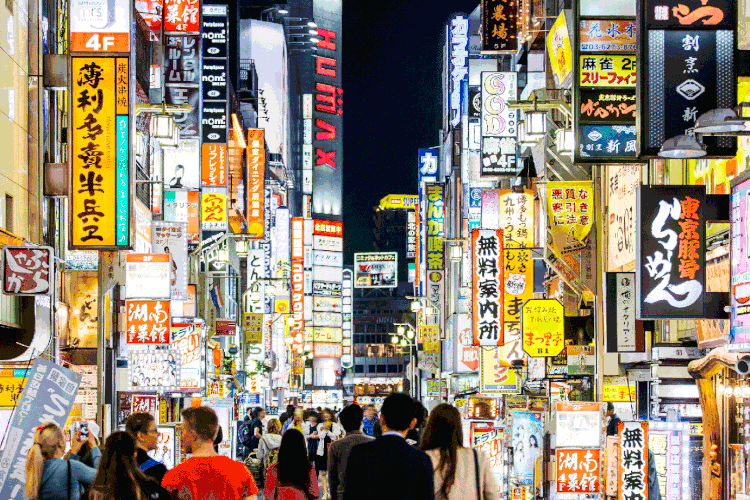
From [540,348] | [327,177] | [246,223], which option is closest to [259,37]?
[327,177]

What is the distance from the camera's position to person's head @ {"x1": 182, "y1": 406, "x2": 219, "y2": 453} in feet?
22.1

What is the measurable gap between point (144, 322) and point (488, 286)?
25.8ft

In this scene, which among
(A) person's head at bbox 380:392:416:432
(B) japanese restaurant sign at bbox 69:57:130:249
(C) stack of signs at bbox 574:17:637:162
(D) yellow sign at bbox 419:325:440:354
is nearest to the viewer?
(A) person's head at bbox 380:392:416:432

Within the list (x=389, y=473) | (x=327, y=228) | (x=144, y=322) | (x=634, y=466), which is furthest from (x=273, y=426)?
(x=327, y=228)

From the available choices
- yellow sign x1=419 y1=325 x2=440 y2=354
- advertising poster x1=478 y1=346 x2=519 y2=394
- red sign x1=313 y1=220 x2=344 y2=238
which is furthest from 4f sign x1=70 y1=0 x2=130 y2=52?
red sign x1=313 y1=220 x2=344 y2=238

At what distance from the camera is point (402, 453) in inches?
227

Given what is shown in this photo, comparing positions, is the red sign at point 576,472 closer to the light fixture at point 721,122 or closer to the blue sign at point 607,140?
the blue sign at point 607,140

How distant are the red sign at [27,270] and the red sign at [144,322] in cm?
709

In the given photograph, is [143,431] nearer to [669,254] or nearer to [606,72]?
[669,254]

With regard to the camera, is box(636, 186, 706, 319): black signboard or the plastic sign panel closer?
box(636, 186, 706, 319): black signboard

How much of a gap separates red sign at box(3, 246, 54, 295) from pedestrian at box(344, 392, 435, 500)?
311 inches

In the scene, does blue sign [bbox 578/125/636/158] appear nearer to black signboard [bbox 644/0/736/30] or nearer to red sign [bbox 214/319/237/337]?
black signboard [bbox 644/0/736/30]

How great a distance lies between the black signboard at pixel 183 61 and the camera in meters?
27.7

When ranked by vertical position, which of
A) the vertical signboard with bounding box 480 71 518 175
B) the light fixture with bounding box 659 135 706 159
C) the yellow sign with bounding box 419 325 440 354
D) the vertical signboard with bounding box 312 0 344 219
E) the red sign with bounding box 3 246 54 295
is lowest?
the yellow sign with bounding box 419 325 440 354
